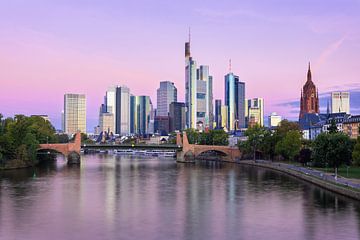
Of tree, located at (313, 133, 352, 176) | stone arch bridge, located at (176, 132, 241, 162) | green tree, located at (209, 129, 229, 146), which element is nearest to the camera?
tree, located at (313, 133, 352, 176)

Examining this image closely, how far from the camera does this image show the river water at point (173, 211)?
1458 inches

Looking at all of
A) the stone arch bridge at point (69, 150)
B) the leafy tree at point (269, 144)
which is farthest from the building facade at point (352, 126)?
the stone arch bridge at point (69, 150)

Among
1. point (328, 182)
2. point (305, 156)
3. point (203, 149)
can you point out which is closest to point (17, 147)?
point (305, 156)

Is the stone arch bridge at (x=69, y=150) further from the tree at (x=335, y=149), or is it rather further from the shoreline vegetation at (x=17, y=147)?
the tree at (x=335, y=149)

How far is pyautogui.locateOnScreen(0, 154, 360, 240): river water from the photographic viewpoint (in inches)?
1458

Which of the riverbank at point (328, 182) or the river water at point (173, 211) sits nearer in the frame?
the river water at point (173, 211)

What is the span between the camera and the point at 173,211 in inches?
1823

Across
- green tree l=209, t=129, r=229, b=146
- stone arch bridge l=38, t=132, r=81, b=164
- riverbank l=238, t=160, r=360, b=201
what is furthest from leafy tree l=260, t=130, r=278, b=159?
stone arch bridge l=38, t=132, r=81, b=164

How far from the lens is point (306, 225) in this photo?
39.9 m

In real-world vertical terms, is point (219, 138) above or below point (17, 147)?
above

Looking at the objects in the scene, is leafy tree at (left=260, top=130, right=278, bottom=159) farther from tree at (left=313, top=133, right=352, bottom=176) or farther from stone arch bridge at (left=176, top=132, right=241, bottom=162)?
tree at (left=313, top=133, right=352, bottom=176)

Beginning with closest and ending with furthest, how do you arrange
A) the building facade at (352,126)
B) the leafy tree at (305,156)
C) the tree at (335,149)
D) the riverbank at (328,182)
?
1. the riverbank at (328,182)
2. the tree at (335,149)
3. the leafy tree at (305,156)
4. the building facade at (352,126)

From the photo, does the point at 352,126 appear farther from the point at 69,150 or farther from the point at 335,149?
the point at 335,149

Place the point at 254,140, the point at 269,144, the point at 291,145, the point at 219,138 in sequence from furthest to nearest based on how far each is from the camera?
1. the point at 219,138
2. the point at 254,140
3. the point at 269,144
4. the point at 291,145
